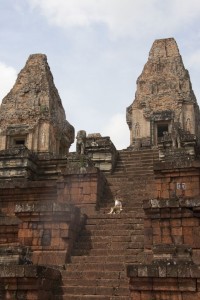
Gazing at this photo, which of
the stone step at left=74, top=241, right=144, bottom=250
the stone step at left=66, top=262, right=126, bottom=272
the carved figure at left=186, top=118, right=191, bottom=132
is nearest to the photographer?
the stone step at left=66, top=262, right=126, bottom=272

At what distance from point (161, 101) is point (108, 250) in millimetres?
16977

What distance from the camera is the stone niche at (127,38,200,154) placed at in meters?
24.5

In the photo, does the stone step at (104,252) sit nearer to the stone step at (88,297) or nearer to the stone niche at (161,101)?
the stone step at (88,297)

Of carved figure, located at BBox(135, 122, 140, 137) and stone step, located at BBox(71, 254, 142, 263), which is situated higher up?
carved figure, located at BBox(135, 122, 140, 137)

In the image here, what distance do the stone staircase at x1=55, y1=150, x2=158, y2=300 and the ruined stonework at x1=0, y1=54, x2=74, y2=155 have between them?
31.5 ft

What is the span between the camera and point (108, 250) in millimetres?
9656

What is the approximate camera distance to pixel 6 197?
1382cm

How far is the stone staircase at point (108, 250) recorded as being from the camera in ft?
27.4

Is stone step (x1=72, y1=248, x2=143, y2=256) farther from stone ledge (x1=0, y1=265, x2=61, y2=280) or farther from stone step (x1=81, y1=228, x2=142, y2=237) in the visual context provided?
stone ledge (x1=0, y1=265, x2=61, y2=280)

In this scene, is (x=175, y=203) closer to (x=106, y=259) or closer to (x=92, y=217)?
(x=106, y=259)

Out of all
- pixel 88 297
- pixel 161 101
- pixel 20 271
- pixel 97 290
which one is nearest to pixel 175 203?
pixel 97 290

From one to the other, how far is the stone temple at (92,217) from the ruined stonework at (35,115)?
0.06m

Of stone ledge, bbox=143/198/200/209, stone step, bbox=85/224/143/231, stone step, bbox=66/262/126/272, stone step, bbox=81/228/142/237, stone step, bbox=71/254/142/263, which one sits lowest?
stone step, bbox=66/262/126/272

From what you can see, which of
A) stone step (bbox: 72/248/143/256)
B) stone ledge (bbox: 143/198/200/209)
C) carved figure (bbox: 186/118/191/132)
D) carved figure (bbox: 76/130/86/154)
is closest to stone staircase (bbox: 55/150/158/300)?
stone step (bbox: 72/248/143/256)
